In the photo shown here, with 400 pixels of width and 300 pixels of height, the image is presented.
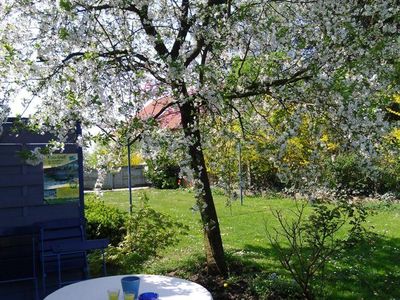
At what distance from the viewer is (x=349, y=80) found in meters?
3.80

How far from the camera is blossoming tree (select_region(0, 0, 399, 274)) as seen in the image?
3656mm

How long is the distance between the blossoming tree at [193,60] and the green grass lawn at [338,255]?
113 centimetres

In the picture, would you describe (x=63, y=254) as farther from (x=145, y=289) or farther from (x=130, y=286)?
(x=130, y=286)

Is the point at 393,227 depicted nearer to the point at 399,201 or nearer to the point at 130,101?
the point at 399,201

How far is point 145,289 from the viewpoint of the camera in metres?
3.19

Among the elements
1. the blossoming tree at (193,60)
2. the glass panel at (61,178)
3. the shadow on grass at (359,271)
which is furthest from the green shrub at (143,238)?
the blossoming tree at (193,60)

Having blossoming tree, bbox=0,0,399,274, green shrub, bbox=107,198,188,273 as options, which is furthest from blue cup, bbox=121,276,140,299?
green shrub, bbox=107,198,188,273

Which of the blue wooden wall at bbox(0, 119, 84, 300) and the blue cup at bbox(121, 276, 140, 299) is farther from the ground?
the blue wooden wall at bbox(0, 119, 84, 300)

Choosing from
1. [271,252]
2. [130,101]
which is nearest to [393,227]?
[271,252]

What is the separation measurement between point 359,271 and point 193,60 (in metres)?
3.21

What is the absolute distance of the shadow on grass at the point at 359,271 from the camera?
4777 millimetres

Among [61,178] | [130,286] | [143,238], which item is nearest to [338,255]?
[143,238]

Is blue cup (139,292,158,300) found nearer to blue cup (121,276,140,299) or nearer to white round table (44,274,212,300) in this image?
blue cup (121,276,140,299)

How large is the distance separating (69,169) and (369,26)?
380 cm
